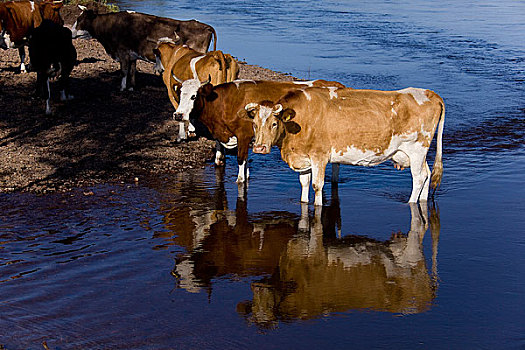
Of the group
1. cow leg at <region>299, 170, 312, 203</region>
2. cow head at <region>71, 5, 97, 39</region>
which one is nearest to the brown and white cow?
cow leg at <region>299, 170, 312, 203</region>

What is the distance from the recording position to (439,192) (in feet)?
33.2

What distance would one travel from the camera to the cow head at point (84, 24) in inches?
677

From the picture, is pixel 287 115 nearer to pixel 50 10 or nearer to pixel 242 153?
pixel 242 153

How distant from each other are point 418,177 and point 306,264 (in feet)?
8.57

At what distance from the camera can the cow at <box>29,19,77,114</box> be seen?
1337cm

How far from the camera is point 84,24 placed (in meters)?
17.3

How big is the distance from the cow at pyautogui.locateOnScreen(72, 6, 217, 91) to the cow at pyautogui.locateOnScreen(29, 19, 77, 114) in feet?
7.15

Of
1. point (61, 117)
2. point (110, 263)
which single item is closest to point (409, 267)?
point (110, 263)

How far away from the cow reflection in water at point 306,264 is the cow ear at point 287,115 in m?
1.25

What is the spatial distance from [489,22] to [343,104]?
91.1ft

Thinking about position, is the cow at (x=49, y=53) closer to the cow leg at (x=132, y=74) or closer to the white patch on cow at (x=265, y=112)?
the cow leg at (x=132, y=74)

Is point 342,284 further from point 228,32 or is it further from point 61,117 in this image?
point 228,32

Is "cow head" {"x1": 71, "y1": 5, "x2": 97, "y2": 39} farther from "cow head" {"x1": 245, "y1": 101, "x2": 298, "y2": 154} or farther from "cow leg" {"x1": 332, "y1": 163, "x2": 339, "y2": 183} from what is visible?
"cow head" {"x1": 245, "y1": 101, "x2": 298, "y2": 154}

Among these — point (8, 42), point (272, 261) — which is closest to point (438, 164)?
point (272, 261)
